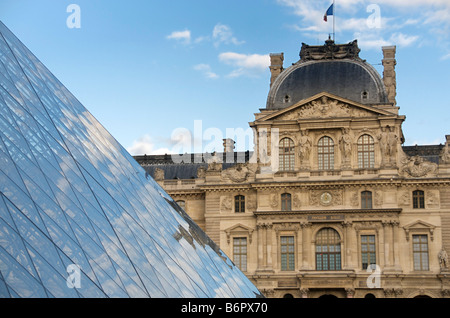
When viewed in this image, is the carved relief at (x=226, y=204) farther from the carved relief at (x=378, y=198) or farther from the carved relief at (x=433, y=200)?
the carved relief at (x=433, y=200)

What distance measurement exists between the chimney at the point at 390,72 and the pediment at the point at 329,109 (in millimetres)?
5158

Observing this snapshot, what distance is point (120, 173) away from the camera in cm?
2684

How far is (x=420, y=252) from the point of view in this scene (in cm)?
5797

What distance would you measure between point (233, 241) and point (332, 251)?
7310mm

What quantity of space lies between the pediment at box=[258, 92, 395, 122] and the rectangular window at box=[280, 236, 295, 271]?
29.4 ft

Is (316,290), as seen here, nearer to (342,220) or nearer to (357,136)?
(342,220)

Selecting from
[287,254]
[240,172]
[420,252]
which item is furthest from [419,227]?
[240,172]

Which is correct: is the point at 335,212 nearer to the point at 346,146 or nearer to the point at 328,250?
the point at 328,250

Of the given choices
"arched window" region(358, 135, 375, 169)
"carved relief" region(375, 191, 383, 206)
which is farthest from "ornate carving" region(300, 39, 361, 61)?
"carved relief" region(375, 191, 383, 206)

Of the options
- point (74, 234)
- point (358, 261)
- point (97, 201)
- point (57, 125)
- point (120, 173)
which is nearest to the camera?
point (74, 234)

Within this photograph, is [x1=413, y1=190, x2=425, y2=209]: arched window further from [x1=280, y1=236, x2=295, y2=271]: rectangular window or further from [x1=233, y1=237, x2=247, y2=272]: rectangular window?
[x1=233, y1=237, x2=247, y2=272]: rectangular window

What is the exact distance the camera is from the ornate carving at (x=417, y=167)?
58.4m
